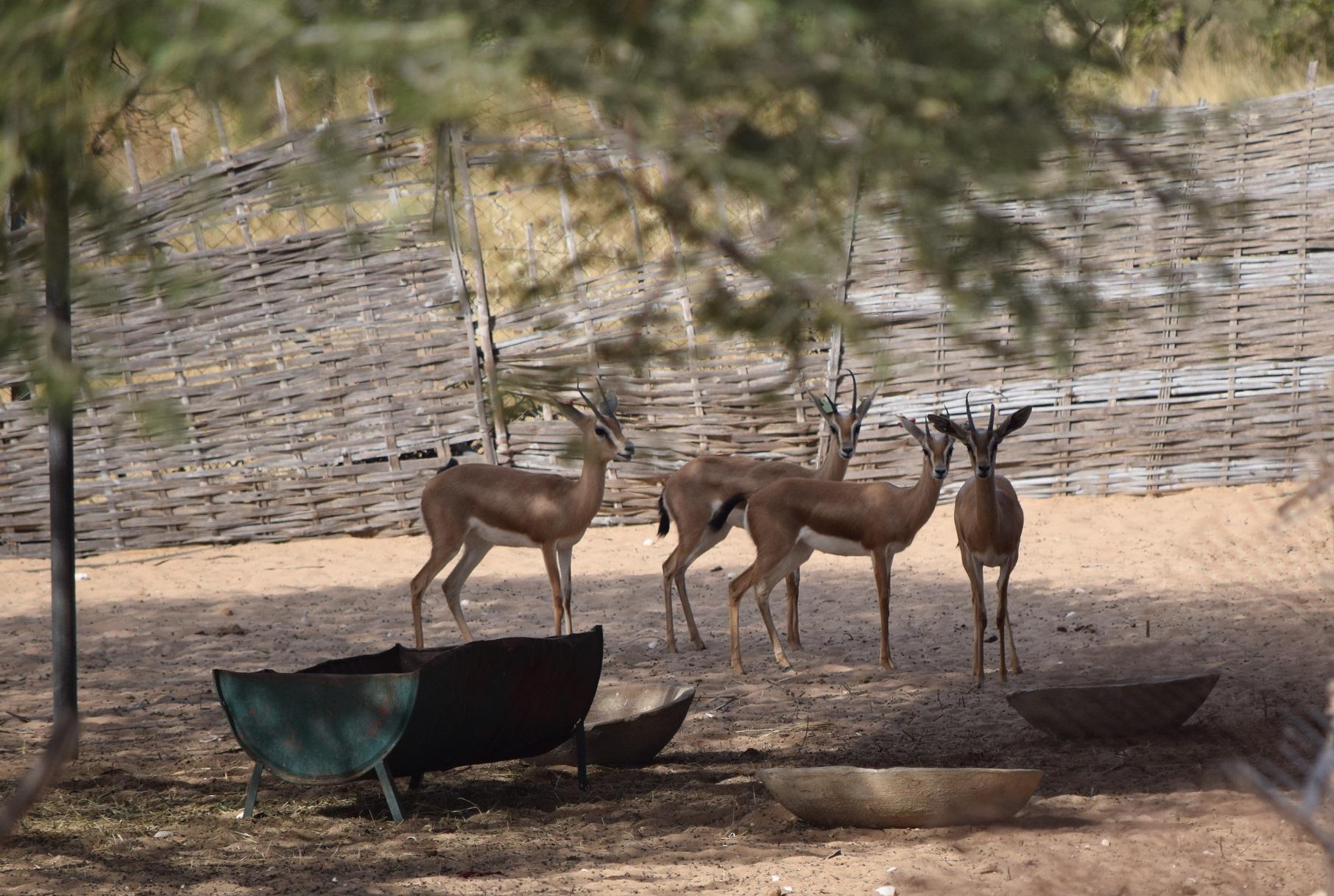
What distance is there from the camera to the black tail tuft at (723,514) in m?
7.82

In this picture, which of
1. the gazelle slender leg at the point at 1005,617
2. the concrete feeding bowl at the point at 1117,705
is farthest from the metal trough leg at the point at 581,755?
the gazelle slender leg at the point at 1005,617

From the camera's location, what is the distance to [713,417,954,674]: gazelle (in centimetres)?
696

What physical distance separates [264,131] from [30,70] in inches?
14.4

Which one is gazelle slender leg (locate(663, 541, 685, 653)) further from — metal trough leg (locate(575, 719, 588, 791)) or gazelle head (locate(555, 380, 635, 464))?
metal trough leg (locate(575, 719, 588, 791))

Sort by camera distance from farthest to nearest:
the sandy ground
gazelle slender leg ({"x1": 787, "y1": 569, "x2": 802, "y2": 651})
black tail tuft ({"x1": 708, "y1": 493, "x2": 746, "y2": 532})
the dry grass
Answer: the dry grass → black tail tuft ({"x1": 708, "y1": 493, "x2": 746, "y2": 532}) → gazelle slender leg ({"x1": 787, "y1": 569, "x2": 802, "y2": 651}) → the sandy ground

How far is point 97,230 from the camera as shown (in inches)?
90.4

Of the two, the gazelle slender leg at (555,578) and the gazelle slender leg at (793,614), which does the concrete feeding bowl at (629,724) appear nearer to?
the gazelle slender leg at (555,578)

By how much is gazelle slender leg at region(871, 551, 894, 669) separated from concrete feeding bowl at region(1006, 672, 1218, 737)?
1.68 meters

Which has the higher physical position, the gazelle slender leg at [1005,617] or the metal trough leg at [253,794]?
the metal trough leg at [253,794]

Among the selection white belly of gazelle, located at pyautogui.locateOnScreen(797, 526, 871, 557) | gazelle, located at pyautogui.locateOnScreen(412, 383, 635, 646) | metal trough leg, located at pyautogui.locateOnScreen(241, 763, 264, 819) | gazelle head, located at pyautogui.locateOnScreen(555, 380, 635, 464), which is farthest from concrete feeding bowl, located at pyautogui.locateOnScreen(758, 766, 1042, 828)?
gazelle, located at pyautogui.locateOnScreen(412, 383, 635, 646)

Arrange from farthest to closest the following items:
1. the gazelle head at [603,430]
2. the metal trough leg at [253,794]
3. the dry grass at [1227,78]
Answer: the dry grass at [1227,78] → the gazelle head at [603,430] → the metal trough leg at [253,794]

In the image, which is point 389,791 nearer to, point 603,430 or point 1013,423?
point 603,430

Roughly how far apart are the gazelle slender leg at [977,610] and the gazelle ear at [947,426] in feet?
1.89

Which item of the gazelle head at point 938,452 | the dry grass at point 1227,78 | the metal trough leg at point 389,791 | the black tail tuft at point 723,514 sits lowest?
the metal trough leg at point 389,791
